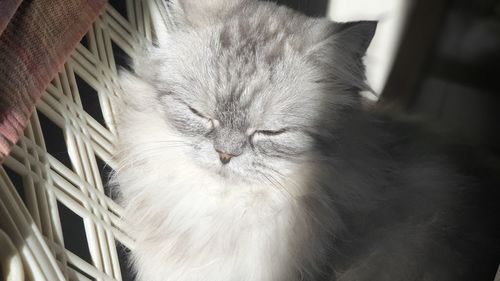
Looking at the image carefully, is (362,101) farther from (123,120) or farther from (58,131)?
(58,131)

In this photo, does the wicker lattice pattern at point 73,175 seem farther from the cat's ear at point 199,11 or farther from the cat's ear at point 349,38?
the cat's ear at point 349,38

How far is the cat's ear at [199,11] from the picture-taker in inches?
39.4

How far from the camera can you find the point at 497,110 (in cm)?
117

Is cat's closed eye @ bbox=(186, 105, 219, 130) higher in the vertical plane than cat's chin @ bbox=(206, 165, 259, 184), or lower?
higher

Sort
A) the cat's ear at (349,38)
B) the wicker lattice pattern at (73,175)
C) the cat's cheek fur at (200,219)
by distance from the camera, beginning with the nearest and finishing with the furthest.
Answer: the wicker lattice pattern at (73,175)
the cat's ear at (349,38)
the cat's cheek fur at (200,219)

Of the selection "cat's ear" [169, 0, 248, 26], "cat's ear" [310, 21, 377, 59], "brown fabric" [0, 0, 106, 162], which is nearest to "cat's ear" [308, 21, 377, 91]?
"cat's ear" [310, 21, 377, 59]

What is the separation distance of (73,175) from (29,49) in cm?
26

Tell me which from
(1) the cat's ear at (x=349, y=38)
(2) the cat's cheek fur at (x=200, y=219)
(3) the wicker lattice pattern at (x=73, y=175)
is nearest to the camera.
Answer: (3) the wicker lattice pattern at (x=73, y=175)

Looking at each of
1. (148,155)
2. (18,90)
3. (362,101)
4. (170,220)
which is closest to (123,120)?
(148,155)

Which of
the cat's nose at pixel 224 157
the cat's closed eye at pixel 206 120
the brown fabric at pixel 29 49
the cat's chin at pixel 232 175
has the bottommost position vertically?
the cat's chin at pixel 232 175

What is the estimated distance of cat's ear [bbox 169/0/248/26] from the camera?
1002 mm

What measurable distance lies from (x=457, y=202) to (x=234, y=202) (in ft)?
1.51

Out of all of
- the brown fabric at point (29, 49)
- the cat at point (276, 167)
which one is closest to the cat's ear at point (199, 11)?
the cat at point (276, 167)

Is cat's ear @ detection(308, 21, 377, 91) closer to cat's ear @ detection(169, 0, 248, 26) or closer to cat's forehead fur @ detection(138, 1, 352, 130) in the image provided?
cat's forehead fur @ detection(138, 1, 352, 130)
